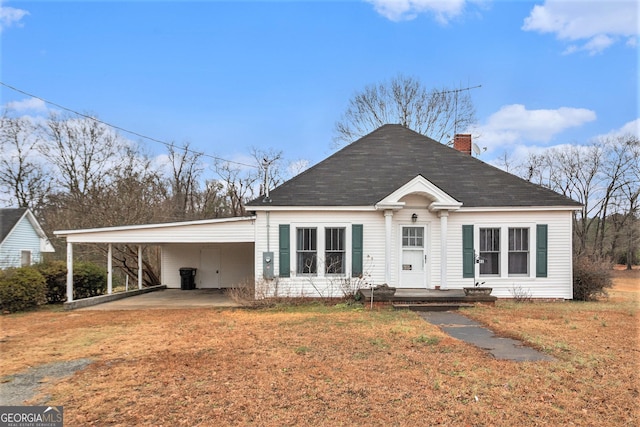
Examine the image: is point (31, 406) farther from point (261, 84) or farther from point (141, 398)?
point (261, 84)

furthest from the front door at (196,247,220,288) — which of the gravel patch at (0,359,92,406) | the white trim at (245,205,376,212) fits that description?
the gravel patch at (0,359,92,406)

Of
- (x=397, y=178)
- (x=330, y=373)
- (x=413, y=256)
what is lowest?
(x=330, y=373)

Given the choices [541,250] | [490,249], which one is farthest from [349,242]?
[541,250]

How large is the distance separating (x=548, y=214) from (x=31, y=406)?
13.2m

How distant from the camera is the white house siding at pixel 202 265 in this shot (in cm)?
1856

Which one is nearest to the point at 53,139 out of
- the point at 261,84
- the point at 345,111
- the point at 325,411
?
the point at 261,84

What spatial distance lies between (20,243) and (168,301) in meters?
14.8

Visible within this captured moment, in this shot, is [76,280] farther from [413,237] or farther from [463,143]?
[463,143]

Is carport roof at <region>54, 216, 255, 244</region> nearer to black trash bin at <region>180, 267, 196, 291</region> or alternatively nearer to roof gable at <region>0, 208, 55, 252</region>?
black trash bin at <region>180, 267, 196, 291</region>

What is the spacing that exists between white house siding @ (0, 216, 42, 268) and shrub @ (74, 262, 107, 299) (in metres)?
8.41

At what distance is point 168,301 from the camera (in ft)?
45.6

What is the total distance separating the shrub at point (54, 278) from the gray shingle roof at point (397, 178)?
680 cm

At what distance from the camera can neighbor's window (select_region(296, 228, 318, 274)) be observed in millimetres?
12633

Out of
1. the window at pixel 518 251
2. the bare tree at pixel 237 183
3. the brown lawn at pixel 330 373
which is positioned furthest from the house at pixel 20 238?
the window at pixel 518 251
